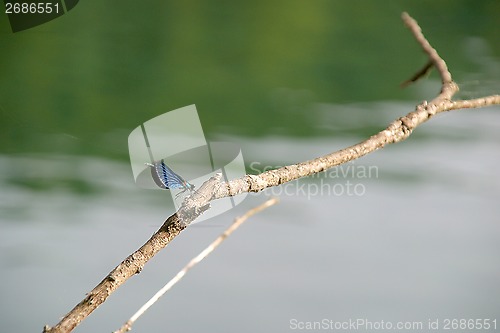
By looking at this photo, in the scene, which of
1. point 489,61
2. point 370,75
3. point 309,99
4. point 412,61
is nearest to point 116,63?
point 309,99

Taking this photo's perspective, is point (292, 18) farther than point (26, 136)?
Yes

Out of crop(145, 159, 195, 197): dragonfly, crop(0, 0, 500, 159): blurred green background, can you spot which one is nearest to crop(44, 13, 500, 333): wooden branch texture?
crop(145, 159, 195, 197): dragonfly

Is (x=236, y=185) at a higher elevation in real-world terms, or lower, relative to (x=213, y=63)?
lower

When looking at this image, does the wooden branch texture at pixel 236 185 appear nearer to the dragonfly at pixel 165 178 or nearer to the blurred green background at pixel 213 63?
the dragonfly at pixel 165 178

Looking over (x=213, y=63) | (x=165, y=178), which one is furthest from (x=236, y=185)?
(x=213, y=63)

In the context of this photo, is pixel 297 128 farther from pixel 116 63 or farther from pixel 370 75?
pixel 116 63

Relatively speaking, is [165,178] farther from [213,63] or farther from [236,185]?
[213,63]
